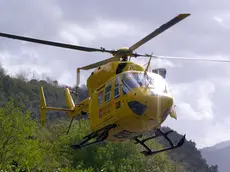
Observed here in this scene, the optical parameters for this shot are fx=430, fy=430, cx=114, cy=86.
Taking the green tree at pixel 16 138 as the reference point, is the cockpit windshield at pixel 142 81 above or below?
above

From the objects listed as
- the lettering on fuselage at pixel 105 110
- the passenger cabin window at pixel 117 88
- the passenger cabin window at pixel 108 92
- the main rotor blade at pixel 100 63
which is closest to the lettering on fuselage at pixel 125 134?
the lettering on fuselage at pixel 105 110

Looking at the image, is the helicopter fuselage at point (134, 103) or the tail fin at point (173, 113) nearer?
the helicopter fuselage at point (134, 103)

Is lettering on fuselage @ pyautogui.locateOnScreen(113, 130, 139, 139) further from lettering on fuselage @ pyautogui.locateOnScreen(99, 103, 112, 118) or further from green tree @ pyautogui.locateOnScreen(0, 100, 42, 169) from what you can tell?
green tree @ pyautogui.locateOnScreen(0, 100, 42, 169)

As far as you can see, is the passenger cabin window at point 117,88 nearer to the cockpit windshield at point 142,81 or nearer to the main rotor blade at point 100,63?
the cockpit windshield at point 142,81

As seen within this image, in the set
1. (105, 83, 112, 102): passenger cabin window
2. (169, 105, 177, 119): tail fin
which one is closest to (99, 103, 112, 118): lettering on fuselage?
(105, 83, 112, 102): passenger cabin window

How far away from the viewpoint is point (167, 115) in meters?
20.2

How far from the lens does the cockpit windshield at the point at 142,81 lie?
19.6 meters

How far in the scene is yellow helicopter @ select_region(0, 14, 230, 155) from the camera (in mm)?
19281

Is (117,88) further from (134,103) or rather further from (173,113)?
(173,113)

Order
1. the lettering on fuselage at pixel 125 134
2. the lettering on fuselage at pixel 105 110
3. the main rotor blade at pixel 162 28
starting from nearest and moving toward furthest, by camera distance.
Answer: the main rotor blade at pixel 162 28 → the lettering on fuselage at pixel 105 110 → the lettering on fuselage at pixel 125 134

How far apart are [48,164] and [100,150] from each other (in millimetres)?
7336

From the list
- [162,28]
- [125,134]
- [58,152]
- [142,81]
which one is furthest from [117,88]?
[58,152]

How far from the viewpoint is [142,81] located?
19.8m

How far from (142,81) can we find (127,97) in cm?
107
